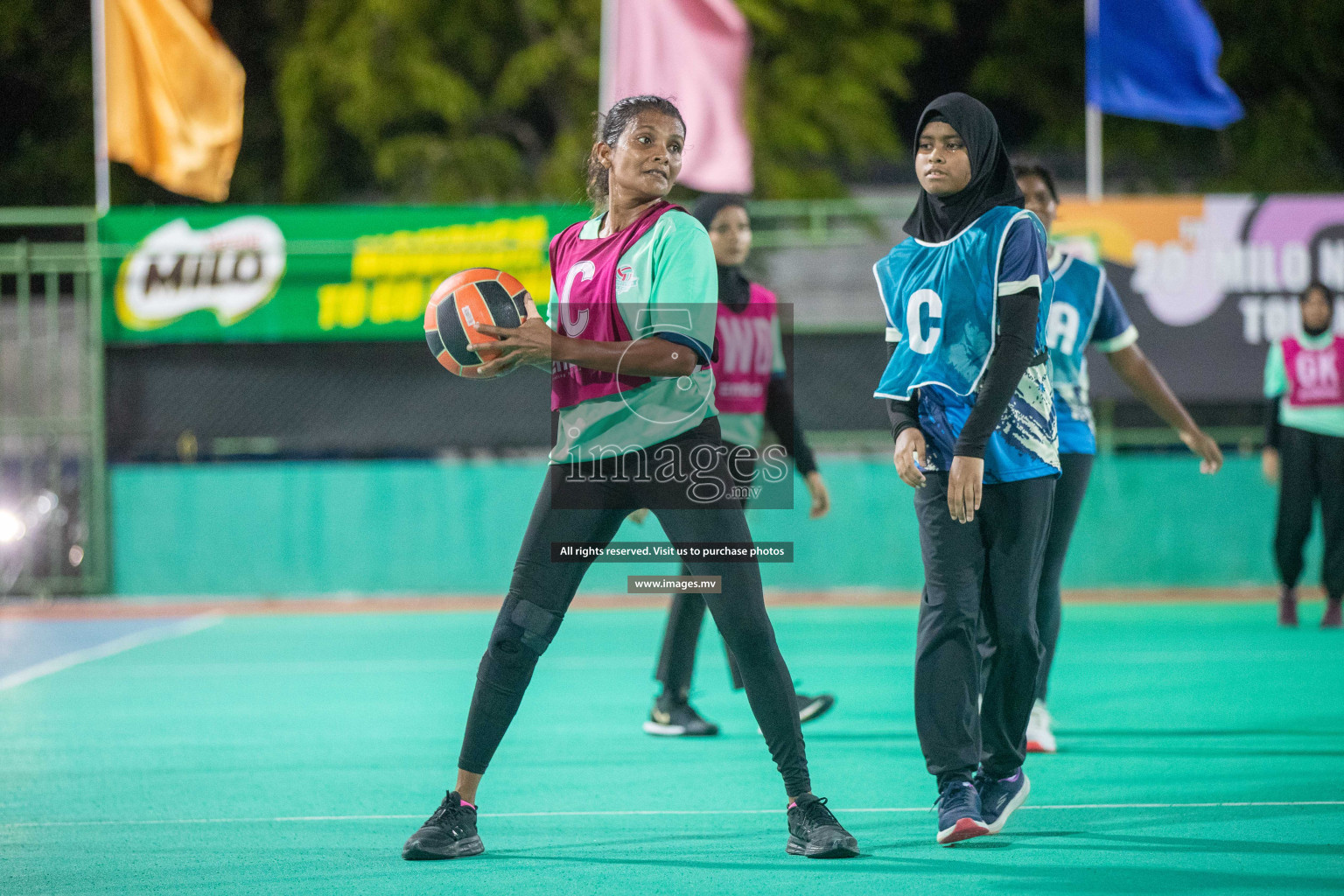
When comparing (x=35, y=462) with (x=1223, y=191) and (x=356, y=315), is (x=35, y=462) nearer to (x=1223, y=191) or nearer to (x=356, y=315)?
(x=356, y=315)

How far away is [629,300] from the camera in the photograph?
402 cm

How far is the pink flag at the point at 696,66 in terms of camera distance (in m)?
13.2

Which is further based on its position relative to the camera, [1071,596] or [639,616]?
[1071,596]

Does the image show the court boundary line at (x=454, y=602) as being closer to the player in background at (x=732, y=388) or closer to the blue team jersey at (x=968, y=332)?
the player in background at (x=732, y=388)

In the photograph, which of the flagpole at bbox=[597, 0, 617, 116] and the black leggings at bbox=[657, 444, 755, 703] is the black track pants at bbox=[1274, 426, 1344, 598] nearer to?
the black leggings at bbox=[657, 444, 755, 703]

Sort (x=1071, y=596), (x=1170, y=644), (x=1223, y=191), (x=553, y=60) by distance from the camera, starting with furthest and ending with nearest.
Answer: (x=1223, y=191) → (x=553, y=60) → (x=1071, y=596) → (x=1170, y=644)

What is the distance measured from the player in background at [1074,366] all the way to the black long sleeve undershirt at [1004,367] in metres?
1.56

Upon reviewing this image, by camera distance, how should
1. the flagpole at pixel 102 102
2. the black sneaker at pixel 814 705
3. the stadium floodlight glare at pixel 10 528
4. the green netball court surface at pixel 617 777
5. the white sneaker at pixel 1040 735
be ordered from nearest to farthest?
the green netball court surface at pixel 617 777
the white sneaker at pixel 1040 735
the black sneaker at pixel 814 705
the stadium floodlight glare at pixel 10 528
the flagpole at pixel 102 102

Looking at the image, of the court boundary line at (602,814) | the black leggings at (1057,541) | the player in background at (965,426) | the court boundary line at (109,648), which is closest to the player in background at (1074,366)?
the black leggings at (1057,541)

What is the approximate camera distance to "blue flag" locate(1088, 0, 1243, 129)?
42.9 feet

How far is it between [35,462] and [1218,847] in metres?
11.7

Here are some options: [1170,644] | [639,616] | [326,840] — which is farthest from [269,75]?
[326,840]

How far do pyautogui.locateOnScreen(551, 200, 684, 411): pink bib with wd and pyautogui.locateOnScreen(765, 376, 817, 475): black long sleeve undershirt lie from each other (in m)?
2.45

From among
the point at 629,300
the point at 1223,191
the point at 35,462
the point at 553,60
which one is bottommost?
the point at 35,462
